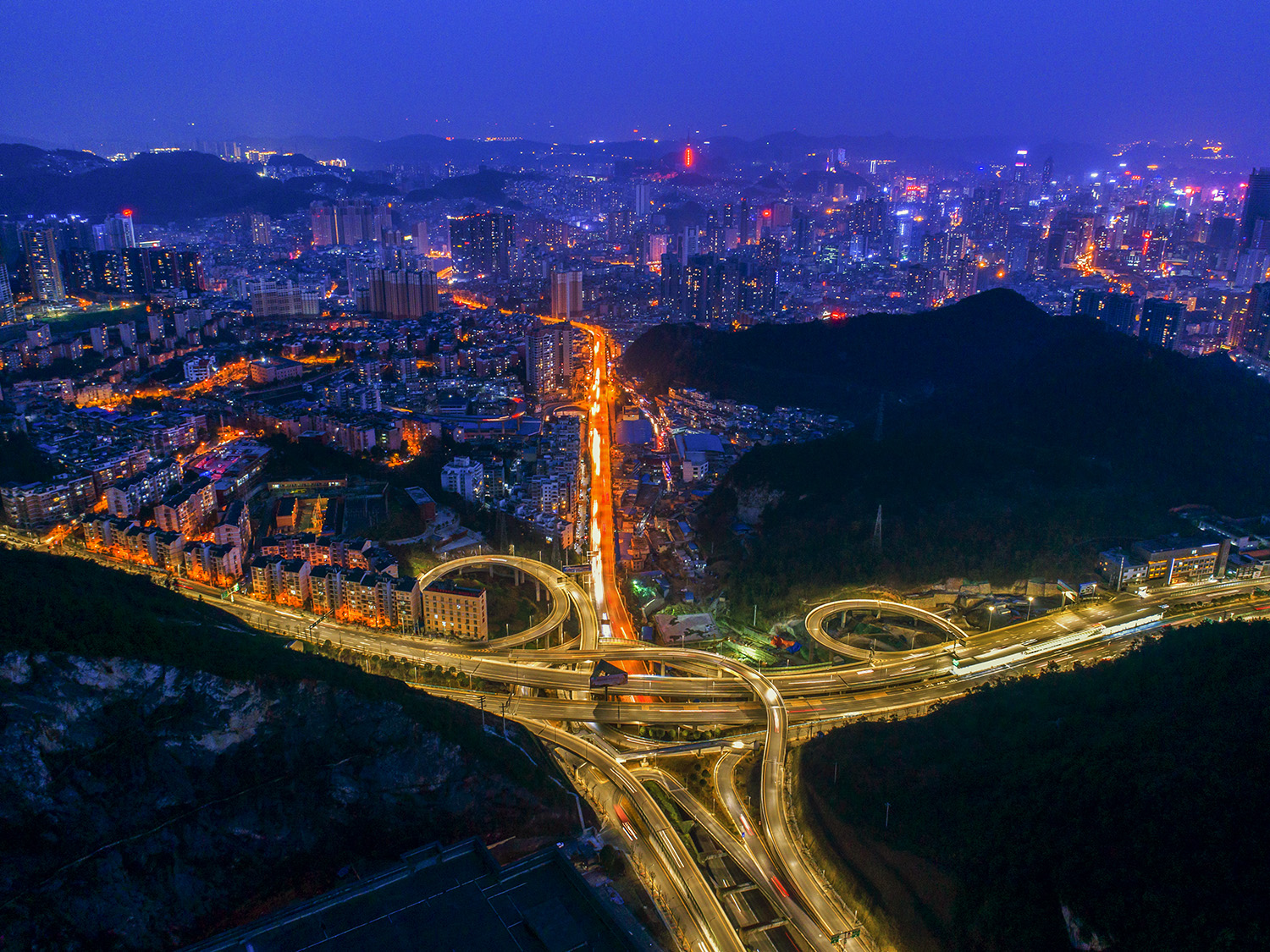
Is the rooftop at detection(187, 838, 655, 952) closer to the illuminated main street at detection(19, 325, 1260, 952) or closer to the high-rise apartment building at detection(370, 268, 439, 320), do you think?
the illuminated main street at detection(19, 325, 1260, 952)

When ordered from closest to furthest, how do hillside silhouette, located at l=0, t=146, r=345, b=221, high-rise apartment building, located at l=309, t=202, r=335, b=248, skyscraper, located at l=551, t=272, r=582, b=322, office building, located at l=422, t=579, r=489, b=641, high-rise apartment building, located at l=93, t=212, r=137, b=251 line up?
office building, located at l=422, t=579, r=489, b=641, skyscraper, located at l=551, t=272, r=582, b=322, high-rise apartment building, located at l=93, t=212, r=137, b=251, hillside silhouette, located at l=0, t=146, r=345, b=221, high-rise apartment building, located at l=309, t=202, r=335, b=248

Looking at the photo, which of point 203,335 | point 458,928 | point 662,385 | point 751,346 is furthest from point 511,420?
point 458,928

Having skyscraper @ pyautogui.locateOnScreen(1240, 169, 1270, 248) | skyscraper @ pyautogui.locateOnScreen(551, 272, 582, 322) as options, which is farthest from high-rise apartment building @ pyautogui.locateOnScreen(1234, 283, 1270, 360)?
skyscraper @ pyautogui.locateOnScreen(551, 272, 582, 322)

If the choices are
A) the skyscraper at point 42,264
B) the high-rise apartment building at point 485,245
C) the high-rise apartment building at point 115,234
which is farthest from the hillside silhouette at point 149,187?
the skyscraper at point 42,264

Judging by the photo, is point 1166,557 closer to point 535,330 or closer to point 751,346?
point 751,346

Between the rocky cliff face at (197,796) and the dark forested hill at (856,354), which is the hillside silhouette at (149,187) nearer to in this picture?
the dark forested hill at (856,354)

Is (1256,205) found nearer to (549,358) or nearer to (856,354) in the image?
(856,354)

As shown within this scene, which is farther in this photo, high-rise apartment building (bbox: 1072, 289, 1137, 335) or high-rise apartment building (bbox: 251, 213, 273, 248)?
high-rise apartment building (bbox: 251, 213, 273, 248)
